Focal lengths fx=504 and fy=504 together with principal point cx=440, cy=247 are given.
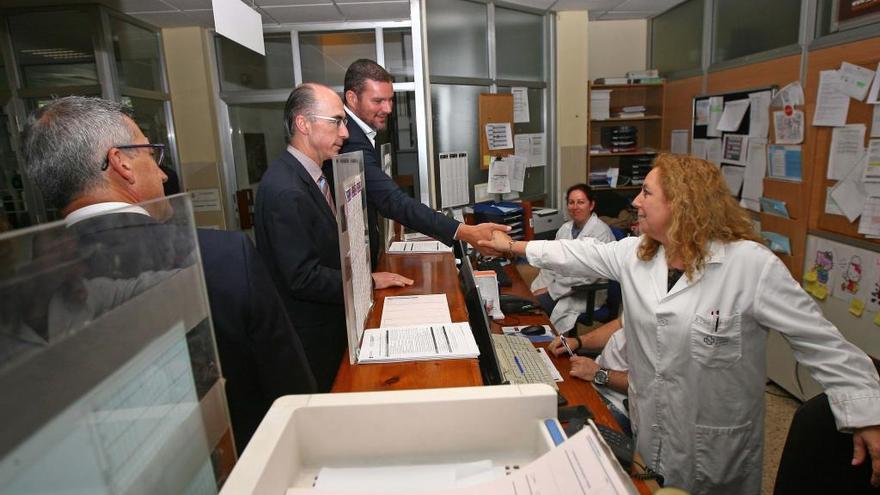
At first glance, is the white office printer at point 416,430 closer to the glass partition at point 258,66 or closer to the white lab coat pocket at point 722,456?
the white lab coat pocket at point 722,456

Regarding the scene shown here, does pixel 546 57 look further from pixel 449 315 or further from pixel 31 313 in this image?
pixel 31 313

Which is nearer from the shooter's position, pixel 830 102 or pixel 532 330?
pixel 532 330

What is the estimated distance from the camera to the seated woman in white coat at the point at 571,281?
3115 mm

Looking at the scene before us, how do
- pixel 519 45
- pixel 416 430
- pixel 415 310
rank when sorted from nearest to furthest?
pixel 416 430 < pixel 415 310 < pixel 519 45

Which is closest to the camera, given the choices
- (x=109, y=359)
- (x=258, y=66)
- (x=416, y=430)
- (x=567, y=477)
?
(x=109, y=359)

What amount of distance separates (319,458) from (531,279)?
359cm

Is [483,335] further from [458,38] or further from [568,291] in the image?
[458,38]

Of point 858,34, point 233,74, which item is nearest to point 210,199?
point 233,74

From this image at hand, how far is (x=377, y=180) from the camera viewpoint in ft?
6.79

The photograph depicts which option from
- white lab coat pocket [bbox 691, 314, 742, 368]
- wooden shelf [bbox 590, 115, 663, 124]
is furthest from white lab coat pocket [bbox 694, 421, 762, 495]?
wooden shelf [bbox 590, 115, 663, 124]

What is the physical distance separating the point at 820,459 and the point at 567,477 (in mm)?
1004

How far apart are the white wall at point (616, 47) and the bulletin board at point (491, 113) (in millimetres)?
1762

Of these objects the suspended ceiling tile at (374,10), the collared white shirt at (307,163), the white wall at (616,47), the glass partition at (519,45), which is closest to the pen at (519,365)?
the collared white shirt at (307,163)

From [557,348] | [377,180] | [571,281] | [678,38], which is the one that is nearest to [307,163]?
[377,180]
